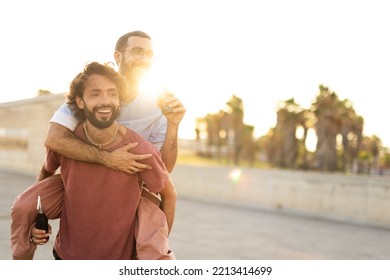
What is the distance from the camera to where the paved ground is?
6.09m

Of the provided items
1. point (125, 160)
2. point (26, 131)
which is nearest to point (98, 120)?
point (125, 160)

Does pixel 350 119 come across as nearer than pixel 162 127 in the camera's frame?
No

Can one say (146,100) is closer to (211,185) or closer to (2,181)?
(2,181)

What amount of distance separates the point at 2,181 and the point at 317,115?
1280 inches

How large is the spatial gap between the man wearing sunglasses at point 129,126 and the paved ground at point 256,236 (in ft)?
7.20

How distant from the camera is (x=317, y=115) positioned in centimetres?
3831

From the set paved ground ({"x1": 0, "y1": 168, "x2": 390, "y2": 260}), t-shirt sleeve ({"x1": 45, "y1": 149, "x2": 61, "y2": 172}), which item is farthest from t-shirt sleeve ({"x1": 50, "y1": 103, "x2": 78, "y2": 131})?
paved ground ({"x1": 0, "y1": 168, "x2": 390, "y2": 260})

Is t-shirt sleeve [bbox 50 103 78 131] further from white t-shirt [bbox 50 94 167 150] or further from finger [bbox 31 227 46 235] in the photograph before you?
finger [bbox 31 227 46 235]

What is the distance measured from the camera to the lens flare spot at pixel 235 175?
11.5 m

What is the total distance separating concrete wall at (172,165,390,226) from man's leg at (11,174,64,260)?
7719 mm

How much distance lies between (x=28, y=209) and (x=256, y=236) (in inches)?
221

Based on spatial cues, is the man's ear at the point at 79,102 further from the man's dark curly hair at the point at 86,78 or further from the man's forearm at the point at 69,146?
the man's forearm at the point at 69,146

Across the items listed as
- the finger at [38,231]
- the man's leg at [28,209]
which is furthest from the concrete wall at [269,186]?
the finger at [38,231]
